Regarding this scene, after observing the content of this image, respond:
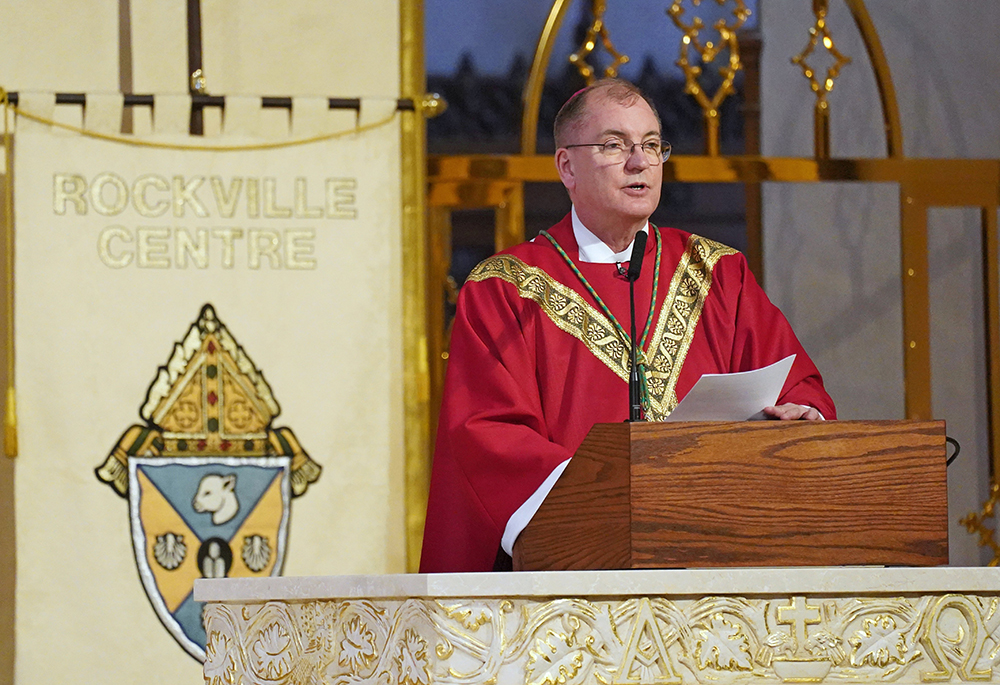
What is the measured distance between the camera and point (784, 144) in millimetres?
6449

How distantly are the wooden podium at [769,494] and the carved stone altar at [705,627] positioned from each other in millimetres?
92

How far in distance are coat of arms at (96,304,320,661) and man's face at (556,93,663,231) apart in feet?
5.09

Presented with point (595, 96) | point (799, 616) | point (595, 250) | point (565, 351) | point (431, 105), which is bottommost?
point (799, 616)

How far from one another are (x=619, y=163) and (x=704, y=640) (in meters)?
1.23

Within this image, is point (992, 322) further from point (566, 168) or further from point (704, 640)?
point (704, 640)

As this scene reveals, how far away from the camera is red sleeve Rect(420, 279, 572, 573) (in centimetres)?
239

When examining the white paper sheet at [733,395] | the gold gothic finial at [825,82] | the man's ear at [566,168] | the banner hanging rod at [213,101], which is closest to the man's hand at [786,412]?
the white paper sheet at [733,395]

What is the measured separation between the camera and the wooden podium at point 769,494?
1888mm

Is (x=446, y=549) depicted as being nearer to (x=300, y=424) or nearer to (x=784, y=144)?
(x=300, y=424)

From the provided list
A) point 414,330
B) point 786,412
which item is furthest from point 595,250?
point 414,330

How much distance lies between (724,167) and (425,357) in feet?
4.54

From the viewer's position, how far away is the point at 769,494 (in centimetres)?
192

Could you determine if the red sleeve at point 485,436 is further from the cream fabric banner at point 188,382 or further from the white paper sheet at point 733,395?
the cream fabric banner at point 188,382

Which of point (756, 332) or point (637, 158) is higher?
point (637, 158)
